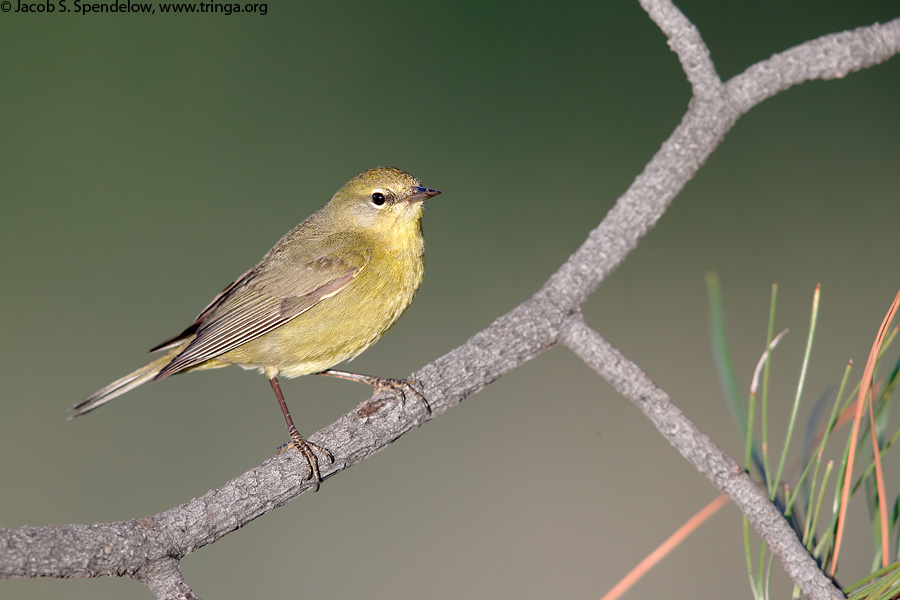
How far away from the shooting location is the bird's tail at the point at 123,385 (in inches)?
103

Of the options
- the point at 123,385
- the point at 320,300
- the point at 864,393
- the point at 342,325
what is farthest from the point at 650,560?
the point at 123,385

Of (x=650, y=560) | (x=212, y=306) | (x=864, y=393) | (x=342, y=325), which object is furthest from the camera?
(x=212, y=306)

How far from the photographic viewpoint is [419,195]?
2879 millimetres

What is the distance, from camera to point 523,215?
492cm

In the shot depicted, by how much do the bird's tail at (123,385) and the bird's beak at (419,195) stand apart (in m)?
1.03

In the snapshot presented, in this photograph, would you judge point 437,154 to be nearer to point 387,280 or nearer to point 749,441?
point 387,280

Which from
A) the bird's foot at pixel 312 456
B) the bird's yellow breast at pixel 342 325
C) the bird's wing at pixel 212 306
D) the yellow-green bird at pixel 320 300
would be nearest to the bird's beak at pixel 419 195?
the yellow-green bird at pixel 320 300

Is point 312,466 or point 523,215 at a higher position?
point 523,215

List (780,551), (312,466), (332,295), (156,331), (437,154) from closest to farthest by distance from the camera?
(780,551)
(312,466)
(332,295)
(156,331)
(437,154)

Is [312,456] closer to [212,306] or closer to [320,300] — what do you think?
[320,300]

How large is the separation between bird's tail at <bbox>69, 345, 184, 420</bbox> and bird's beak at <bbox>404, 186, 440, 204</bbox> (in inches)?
40.4

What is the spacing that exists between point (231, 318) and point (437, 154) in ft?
7.60

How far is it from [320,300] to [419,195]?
54 cm

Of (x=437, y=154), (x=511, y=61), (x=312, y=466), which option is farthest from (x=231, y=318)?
(x=511, y=61)
